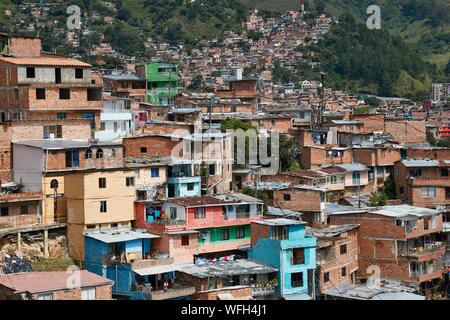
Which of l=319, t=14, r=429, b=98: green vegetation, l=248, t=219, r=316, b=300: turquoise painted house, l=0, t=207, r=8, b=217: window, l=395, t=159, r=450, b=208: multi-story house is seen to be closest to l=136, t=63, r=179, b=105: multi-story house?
l=395, t=159, r=450, b=208: multi-story house

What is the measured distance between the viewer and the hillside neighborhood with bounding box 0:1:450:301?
21672 mm

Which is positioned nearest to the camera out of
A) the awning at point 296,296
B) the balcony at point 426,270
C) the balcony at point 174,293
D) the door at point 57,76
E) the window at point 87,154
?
the balcony at point 174,293

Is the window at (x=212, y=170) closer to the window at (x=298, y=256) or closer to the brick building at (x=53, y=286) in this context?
the window at (x=298, y=256)

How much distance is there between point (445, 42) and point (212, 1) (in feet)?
96.7

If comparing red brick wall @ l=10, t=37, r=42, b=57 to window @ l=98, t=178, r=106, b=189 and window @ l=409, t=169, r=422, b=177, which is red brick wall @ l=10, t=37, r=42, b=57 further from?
window @ l=409, t=169, r=422, b=177

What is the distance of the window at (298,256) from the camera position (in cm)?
2269

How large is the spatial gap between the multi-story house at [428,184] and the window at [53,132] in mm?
11843

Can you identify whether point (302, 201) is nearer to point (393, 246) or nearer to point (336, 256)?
point (336, 256)

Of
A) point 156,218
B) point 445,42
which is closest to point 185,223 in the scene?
point 156,218

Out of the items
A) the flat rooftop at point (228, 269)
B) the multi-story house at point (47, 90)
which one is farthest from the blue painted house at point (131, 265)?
the multi-story house at point (47, 90)

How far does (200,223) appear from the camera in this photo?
23.5m

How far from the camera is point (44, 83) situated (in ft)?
89.7

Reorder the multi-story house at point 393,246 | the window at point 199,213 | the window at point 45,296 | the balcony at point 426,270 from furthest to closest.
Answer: the balcony at point 426,270
the multi-story house at point 393,246
the window at point 199,213
the window at point 45,296
